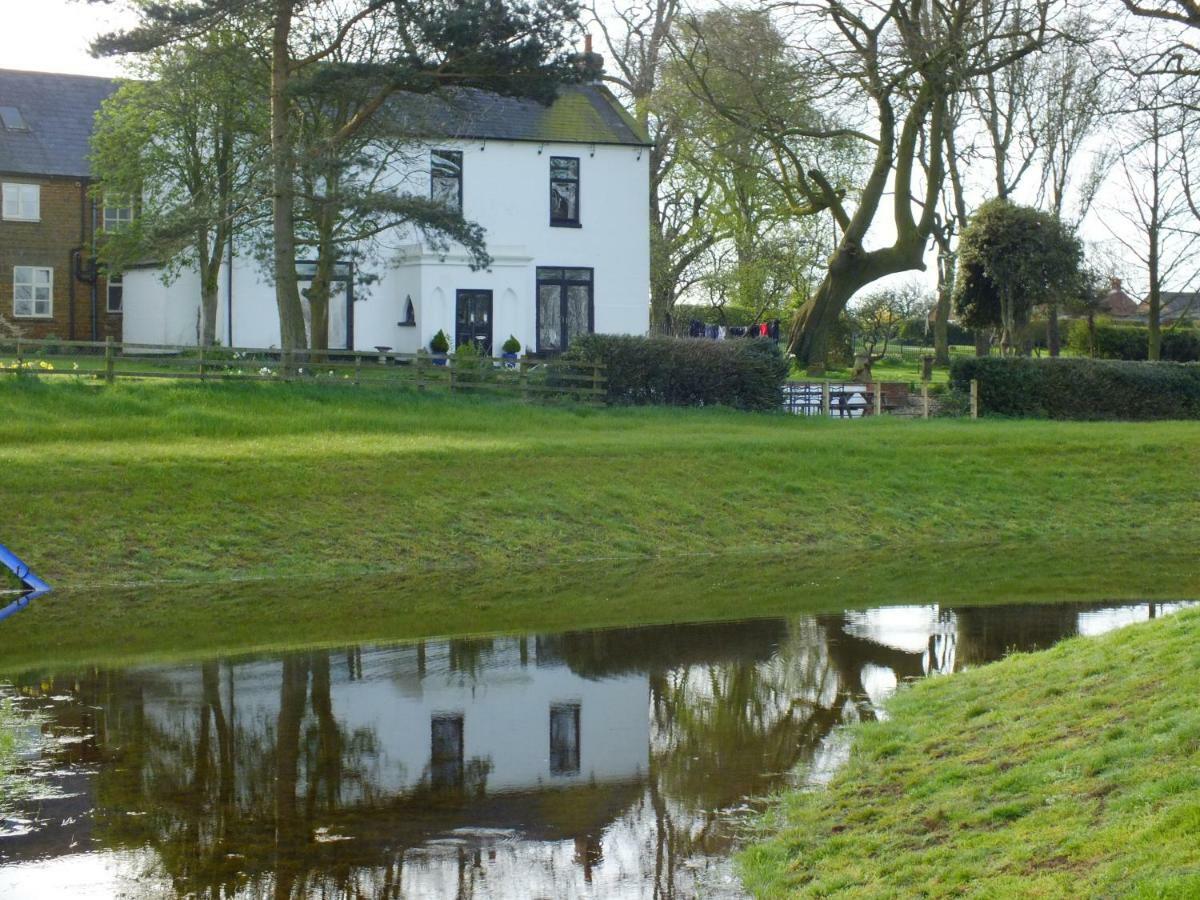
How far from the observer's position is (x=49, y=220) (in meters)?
45.9

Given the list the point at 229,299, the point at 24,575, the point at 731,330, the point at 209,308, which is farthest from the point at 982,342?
the point at 24,575

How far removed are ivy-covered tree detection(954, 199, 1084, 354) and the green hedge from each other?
1641cm

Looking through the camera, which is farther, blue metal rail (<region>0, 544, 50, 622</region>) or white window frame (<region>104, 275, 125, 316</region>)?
white window frame (<region>104, 275, 125, 316</region>)

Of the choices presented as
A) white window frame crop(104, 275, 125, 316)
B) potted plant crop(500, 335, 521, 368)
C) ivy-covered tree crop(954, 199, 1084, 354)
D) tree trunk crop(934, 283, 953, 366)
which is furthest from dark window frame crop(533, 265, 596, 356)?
tree trunk crop(934, 283, 953, 366)

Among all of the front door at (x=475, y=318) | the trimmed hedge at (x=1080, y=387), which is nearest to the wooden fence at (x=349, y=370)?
the front door at (x=475, y=318)

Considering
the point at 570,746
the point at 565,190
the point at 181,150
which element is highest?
the point at 181,150

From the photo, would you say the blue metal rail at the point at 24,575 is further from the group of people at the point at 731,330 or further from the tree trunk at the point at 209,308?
the group of people at the point at 731,330

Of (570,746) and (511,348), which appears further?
(511,348)

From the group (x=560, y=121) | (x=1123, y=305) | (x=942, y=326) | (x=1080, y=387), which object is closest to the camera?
(x=1080, y=387)

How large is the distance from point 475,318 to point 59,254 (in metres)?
15.3

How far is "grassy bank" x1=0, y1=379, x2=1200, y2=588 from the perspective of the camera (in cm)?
1978

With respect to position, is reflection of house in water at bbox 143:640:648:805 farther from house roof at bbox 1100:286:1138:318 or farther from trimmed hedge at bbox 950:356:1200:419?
house roof at bbox 1100:286:1138:318

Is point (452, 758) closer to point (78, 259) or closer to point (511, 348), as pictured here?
point (511, 348)

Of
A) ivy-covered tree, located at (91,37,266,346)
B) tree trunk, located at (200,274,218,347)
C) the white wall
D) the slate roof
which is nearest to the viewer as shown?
ivy-covered tree, located at (91,37,266,346)
